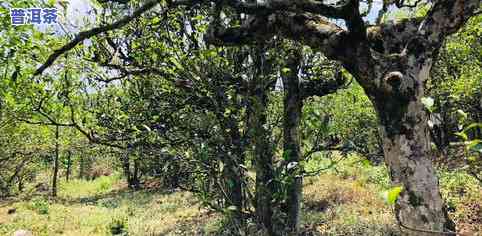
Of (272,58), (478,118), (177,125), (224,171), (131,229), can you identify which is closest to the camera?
(224,171)

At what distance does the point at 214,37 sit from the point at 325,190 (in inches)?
602

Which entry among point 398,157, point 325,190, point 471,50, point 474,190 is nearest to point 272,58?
point 398,157

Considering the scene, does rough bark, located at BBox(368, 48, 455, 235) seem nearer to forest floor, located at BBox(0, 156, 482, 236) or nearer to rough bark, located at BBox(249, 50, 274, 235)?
rough bark, located at BBox(249, 50, 274, 235)

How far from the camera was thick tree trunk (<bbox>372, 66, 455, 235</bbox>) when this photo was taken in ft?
11.5

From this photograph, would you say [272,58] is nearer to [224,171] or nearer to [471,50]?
[224,171]

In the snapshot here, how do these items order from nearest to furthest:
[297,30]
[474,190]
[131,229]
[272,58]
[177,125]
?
[297,30], [272,58], [177,125], [474,190], [131,229]

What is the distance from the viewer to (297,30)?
4352mm

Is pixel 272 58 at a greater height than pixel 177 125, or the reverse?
pixel 272 58

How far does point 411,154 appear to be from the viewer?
3580 millimetres

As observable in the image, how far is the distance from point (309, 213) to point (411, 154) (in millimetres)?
12817

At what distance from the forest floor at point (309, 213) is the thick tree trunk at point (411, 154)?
21.1 ft

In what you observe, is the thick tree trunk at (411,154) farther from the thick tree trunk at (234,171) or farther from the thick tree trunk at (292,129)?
the thick tree trunk at (292,129)

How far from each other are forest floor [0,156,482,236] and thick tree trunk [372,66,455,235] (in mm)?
6445

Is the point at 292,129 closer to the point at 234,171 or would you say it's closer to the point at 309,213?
the point at 234,171
